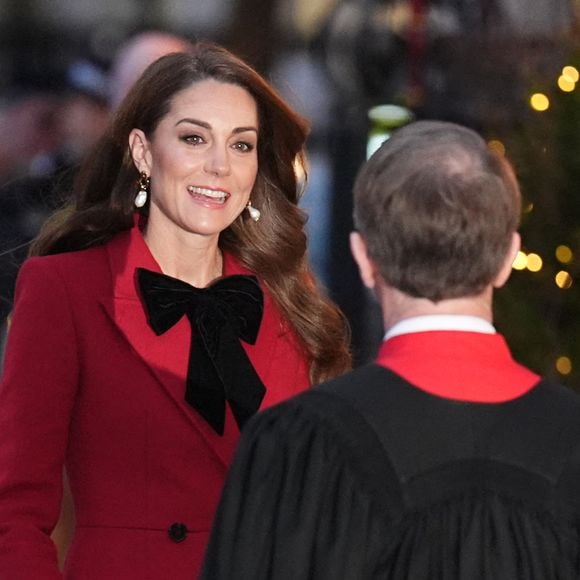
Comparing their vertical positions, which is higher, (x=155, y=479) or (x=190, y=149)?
(x=190, y=149)

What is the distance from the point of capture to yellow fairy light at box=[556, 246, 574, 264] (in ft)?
19.7

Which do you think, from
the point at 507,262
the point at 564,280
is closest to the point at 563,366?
the point at 564,280

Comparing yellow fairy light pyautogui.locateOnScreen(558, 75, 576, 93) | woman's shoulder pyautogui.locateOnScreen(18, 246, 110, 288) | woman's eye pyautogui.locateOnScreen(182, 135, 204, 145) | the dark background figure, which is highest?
woman's eye pyautogui.locateOnScreen(182, 135, 204, 145)

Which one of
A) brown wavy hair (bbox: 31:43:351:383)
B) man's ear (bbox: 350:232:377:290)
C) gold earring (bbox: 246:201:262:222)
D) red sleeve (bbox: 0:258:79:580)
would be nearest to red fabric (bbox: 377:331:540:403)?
man's ear (bbox: 350:232:377:290)

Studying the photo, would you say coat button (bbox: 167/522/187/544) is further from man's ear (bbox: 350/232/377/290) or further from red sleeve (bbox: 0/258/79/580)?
man's ear (bbox: 350/232/377/290)

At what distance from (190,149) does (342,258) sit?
3.43 meters

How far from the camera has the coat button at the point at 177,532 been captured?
400 cm

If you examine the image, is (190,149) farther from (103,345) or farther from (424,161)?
(424,161)

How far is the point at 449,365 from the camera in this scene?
2.92m

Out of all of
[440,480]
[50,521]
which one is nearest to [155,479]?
[50,521]

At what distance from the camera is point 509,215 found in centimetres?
289

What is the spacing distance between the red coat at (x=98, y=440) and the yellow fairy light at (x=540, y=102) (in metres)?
2.30

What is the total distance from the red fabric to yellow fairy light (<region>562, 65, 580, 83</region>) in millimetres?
3182

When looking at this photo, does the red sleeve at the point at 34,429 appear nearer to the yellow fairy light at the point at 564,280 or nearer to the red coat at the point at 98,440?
the red coat at the point at 98,440
